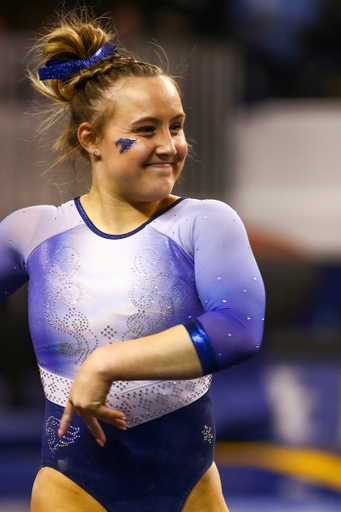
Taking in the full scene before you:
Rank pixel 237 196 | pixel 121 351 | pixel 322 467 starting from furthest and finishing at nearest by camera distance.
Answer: pixel 237 196 → pixel 322 467 → pixel 121 351

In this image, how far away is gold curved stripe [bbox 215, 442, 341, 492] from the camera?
2.17m

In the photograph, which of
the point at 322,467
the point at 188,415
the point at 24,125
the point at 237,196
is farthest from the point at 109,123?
the point at 237,196

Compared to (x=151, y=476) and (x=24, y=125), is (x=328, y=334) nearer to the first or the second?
(x=24, y=125)

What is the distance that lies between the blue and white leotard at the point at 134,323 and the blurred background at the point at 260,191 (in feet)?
3.53

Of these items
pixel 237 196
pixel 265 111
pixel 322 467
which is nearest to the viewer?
pixel 322 467

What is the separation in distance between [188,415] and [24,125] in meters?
2.62

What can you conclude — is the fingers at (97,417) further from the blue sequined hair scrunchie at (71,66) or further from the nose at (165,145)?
the blue sequined hair scrunchie at (71,66)

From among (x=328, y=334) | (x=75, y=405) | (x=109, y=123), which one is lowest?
(x=328, y=334)

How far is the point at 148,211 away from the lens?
98cm

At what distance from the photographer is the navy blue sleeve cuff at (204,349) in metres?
0.76

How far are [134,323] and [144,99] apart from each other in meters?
0.35

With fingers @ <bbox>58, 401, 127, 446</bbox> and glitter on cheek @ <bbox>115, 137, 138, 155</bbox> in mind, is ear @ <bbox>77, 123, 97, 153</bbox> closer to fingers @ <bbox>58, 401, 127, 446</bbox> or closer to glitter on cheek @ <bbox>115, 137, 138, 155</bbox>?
glitter on cheek @ <bbox>115, 137, 138, 155</bbox>

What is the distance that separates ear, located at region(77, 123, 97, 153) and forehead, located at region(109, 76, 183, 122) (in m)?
0.07

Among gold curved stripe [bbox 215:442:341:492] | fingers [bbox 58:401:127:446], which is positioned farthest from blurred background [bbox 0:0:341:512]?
fingers [bbox 58:401:127:446]
